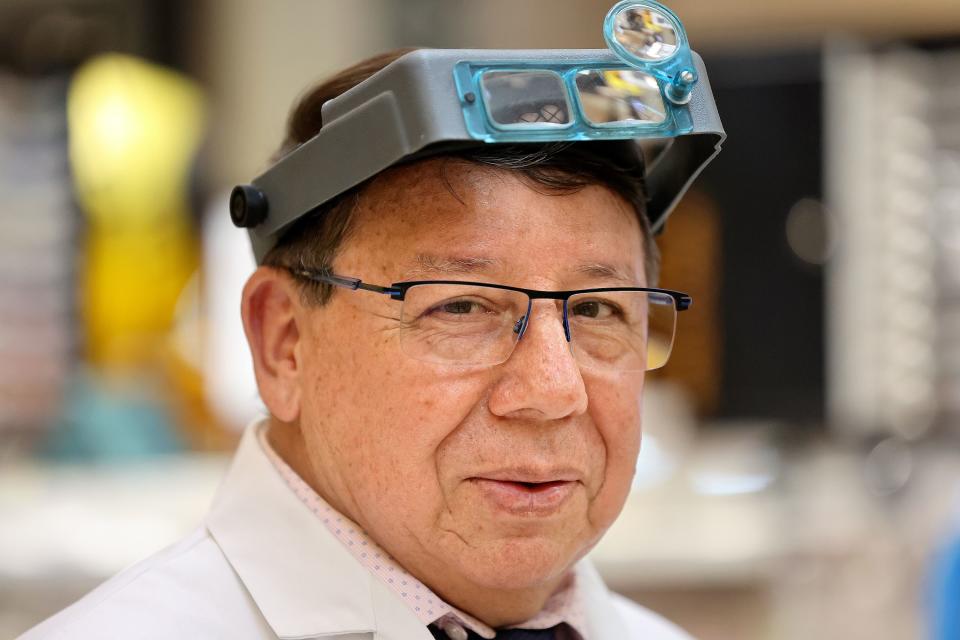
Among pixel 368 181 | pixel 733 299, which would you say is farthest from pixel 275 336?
pixel 733 299

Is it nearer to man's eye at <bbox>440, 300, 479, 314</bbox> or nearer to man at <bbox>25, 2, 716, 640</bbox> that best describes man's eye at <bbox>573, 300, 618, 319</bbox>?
man at <bbox>25, 2, 716, 640</bbox>

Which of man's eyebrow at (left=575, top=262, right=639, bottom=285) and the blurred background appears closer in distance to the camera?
man's eyebrow at (left=575, top=262, right=639, bottom=285)

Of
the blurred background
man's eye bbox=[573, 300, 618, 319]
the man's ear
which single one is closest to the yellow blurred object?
the blurred background

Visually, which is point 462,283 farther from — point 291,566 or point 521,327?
point 291,566

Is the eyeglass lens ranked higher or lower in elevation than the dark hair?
lower

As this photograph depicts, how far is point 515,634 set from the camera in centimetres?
143

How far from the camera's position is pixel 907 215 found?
Answer: 4156 mm

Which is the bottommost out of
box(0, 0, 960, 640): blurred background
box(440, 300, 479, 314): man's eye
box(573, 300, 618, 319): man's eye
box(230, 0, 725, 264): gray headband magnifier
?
box(0, 0, 960, 640): blurred background

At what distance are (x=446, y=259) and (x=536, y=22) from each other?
387cm

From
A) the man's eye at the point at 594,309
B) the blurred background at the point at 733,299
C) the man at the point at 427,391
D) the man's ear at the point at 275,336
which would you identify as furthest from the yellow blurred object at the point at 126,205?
the man's eye at the point at 594,309

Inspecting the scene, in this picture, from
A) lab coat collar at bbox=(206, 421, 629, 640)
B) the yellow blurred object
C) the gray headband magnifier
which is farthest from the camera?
the yellow blurred object

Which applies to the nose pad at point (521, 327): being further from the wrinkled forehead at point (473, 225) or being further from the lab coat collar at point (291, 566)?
the lab coat collar at point (291, 566)

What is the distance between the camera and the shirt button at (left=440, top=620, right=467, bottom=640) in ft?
4.51

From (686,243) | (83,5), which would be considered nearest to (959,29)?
(686,243)
